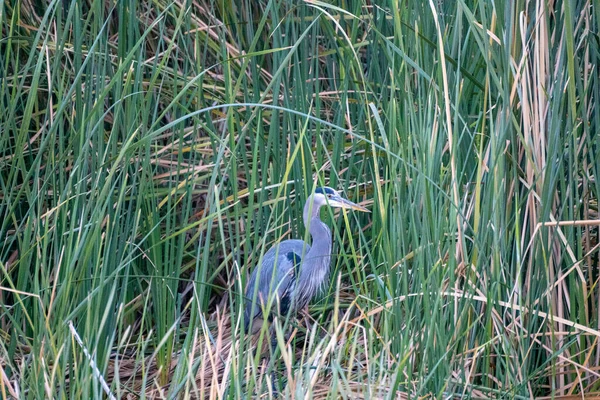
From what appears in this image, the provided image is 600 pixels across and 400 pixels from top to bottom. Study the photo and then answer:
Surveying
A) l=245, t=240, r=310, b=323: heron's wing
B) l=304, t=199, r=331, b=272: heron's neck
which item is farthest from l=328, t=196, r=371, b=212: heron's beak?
l=304, t=199, r=331, b=272: heron's neck

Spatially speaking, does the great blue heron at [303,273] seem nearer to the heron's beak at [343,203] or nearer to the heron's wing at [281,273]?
the heron's wing at [281,273]

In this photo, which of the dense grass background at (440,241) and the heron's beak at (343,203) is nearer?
the dense grass background at (440,241)

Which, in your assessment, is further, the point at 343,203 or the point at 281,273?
the point at 281,273

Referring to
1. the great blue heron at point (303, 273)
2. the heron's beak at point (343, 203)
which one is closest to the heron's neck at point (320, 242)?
the great blue heron at point (303, 273)

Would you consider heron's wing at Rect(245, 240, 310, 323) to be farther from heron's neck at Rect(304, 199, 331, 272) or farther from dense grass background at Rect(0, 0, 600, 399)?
dense grass background at Rect(0, 0, 600, 399)

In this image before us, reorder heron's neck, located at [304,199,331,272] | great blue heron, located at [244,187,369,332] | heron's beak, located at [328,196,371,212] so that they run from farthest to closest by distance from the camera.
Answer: heron's neck, located at [304,199,331,272] < great blue heron, located at [244,187,369,332] < heron's beak, located at [328,196,371,212]

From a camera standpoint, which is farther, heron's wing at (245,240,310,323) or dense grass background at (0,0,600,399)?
heron's wing at (245,240,310,323)

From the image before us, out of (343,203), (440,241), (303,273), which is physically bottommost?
(303,273)

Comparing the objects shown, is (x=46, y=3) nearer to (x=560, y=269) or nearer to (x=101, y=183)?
(x=101, y=183)

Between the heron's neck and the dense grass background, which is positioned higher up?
the dense grass background

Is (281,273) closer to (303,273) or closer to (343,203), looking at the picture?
(303,273)

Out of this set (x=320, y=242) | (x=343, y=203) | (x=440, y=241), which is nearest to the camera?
(x=440, y=241)

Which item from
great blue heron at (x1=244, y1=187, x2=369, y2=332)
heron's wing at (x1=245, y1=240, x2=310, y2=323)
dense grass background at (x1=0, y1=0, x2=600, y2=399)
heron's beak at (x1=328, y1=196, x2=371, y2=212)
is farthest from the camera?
great blue heron at (x1=244, y1=187, x2=369, y2=332)

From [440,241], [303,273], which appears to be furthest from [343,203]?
[440,241]
